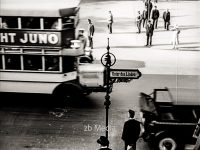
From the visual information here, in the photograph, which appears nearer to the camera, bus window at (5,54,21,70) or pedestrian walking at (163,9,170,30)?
pedestrian walking at (163,9,170,30)

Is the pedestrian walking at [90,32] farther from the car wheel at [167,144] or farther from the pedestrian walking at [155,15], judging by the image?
the car wheel at [167,144]

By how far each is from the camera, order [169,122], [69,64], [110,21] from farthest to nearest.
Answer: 1. [69,64]
2. [110,21]
3. [169,122]

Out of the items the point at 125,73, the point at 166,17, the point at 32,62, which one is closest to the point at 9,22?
the point at 32,62

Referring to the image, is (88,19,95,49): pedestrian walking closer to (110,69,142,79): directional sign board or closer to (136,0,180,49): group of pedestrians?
(110,69,142,79): directional sign board

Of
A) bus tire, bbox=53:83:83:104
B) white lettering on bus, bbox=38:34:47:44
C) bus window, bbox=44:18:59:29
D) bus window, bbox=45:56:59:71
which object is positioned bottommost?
bus tire, bbox=53:83:83:104

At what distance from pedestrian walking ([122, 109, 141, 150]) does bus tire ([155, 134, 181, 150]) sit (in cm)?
44

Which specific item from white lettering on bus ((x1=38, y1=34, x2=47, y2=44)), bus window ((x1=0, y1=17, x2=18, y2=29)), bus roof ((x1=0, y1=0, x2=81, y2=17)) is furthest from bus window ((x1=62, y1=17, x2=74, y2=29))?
bus window ((x1=0, y1=17, x2=18, y2=29))

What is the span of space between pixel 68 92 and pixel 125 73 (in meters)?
1.48

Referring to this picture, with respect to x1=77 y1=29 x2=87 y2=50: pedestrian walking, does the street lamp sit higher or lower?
lower

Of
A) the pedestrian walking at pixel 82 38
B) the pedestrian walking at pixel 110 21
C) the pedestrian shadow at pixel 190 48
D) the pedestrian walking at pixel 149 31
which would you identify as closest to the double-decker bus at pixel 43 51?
the pedestrian walking at pixel 82 38

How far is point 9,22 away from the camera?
901cm

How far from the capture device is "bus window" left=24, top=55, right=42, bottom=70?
9.18 meters

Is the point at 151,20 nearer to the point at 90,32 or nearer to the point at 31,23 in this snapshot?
the point at 90,32

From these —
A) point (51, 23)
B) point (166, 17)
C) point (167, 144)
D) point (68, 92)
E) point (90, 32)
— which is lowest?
point (167, 144)
